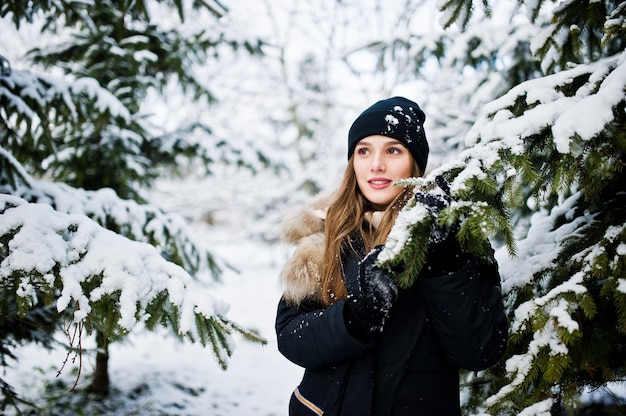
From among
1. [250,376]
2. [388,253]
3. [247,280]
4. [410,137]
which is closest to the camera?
[388,253]

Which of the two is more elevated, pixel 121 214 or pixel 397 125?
pixel 121 214

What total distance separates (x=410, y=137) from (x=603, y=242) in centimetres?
99

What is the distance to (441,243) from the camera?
4.51 feet

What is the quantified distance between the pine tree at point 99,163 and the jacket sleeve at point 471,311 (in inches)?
36.5

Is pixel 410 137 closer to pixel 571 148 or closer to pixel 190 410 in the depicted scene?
pixel 571 148

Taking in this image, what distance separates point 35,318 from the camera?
3229mm

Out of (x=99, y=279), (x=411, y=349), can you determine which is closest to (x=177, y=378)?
(x=99, y=279)


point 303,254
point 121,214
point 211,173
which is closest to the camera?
point 303,254

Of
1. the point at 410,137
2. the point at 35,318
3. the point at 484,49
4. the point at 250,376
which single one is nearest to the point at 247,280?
the point at 250,376

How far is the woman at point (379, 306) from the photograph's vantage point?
1.45 m

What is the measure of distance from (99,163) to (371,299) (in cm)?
444

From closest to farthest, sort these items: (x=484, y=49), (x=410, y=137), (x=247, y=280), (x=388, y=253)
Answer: (x=388, y=253)
(x=410, y=137)
(x=484, y=49)
(x=247, y=280)

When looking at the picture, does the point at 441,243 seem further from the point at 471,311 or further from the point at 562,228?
the point at 562,228

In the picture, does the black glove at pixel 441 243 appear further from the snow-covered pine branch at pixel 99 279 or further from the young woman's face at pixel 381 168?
the snow-covered pine branch at pixel 99 279
